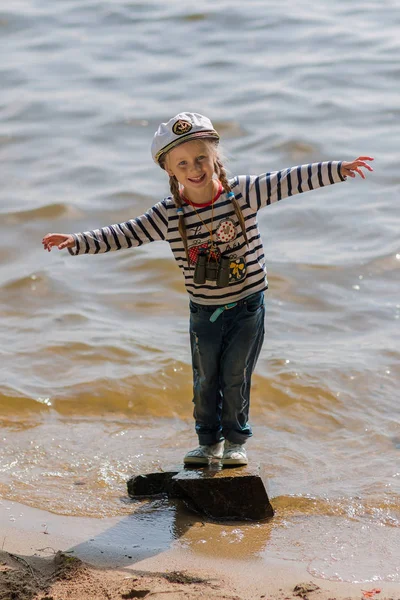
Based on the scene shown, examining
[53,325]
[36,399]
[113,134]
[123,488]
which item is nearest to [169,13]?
[113,134]

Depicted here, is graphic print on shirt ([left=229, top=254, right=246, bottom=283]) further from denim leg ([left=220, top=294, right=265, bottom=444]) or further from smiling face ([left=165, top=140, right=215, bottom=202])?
smiling face ([left=165, top=140, right=215, bottom=202])

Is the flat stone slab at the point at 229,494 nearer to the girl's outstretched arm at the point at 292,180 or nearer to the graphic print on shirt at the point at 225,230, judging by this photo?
the graphic print on shirt at the point at 225,230

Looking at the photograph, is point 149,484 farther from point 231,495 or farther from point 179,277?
point 179,277

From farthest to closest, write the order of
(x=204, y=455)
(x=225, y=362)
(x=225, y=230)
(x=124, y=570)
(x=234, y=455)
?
(x=204, y=455) < (x=234, y=455) < (x=225, y=362) < (x=225, y=230) < (x=124, y=570)

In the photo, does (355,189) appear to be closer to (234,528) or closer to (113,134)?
(113,134)

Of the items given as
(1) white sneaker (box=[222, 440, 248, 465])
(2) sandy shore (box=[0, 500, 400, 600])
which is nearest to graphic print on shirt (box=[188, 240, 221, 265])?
(1) white sneaker (box=[222, 440, 248, 465])

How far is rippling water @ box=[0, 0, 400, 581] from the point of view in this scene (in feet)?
16.6

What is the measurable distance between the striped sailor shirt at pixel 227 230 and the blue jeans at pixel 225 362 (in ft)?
0.29

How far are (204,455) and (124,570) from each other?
0.90 m

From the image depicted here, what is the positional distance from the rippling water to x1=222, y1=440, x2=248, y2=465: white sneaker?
0.27m

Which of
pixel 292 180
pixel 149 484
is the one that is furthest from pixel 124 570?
pixel 292 180

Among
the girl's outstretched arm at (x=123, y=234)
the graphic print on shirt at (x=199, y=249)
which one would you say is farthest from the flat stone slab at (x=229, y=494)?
the girl's outstretched arm at (x=123, y=234)

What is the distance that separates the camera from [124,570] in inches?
153

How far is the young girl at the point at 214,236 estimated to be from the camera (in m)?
4.13
